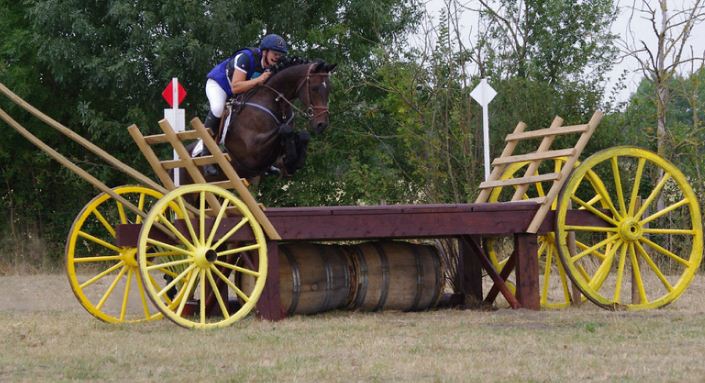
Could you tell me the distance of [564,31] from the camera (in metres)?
18.9

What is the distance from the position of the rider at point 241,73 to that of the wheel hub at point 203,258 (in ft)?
5.19

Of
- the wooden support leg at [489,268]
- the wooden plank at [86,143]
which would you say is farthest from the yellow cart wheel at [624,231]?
the wooden plank at [86,143]

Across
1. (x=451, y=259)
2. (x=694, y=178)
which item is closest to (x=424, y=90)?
(x=694, y=178)

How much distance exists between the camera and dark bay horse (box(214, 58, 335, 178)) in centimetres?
1077

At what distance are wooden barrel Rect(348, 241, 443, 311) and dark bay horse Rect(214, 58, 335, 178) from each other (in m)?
1.04

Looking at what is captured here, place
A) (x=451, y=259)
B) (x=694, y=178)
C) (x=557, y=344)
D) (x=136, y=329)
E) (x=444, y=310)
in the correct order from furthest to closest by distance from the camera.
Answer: (x=694, y=178) → (x=451, y=259) → (x=444, y=310) → (x=136, y=329) → (x=557, y=344)

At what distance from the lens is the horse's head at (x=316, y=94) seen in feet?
35.0

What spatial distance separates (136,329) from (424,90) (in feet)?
27.9

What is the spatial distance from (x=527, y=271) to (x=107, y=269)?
4285 mm

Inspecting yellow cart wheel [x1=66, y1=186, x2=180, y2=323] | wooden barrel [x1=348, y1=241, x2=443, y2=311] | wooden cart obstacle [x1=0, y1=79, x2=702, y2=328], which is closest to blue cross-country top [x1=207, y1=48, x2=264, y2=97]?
wooden cart obstacle [x1=0, y1=79, x2=702, y2=328]

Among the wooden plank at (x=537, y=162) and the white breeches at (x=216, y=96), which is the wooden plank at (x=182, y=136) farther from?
the wooden plank at (x=537, y=162)

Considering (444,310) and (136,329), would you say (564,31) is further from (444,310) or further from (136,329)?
(136,329)

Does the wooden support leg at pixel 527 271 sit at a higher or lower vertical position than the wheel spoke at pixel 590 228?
lower

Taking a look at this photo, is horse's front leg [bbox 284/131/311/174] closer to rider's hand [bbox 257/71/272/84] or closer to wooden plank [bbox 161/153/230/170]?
rider's hand [bbox 257/71/272/84]
